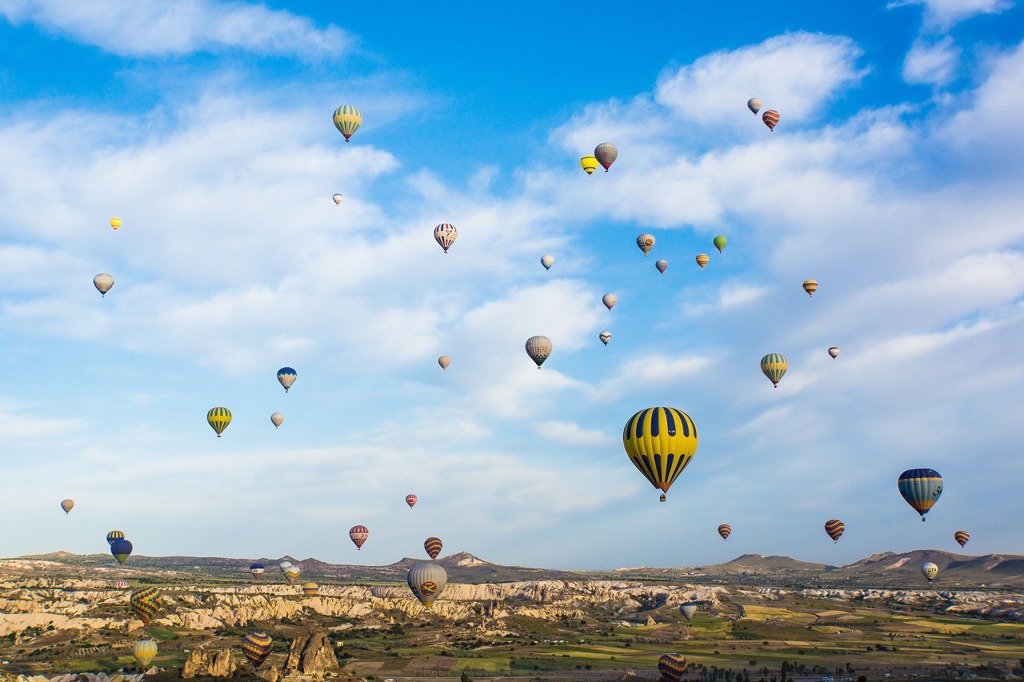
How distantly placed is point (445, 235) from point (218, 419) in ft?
128

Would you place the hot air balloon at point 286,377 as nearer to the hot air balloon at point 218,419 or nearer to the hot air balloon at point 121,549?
the hot air balloon at point 218,419

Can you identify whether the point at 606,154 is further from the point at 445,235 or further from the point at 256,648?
the point at 256,648

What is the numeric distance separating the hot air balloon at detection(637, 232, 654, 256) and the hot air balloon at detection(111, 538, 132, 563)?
87.8 meters

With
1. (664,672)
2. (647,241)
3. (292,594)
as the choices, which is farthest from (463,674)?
(292,594)

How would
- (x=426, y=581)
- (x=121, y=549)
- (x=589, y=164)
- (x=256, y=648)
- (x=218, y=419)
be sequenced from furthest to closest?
(x=121, y=549), (x=218, y=419), (x=426, y=581), (x=256, y=648), (x=589, y=164)

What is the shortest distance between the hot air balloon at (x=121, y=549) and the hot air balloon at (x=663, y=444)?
9144cm

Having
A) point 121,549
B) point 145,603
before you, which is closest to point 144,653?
point 145,603

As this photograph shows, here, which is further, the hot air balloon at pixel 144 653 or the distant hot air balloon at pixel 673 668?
the hot air balloon at pixel 144 653

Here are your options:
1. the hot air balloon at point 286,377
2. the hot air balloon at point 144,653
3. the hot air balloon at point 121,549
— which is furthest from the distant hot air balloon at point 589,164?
the hot air balloon at point 121,549

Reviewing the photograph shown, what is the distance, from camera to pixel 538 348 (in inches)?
3824

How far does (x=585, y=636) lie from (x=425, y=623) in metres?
29.5

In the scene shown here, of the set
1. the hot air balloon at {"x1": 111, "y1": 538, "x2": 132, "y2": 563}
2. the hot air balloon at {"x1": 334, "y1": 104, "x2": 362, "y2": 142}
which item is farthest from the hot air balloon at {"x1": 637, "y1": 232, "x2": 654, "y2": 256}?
the hot air balloon at {"x1": 111, "y1": 538, "x2": 132, "y2": 563}

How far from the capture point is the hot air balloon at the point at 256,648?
324 ft

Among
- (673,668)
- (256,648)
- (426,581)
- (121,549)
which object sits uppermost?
(121,549)
